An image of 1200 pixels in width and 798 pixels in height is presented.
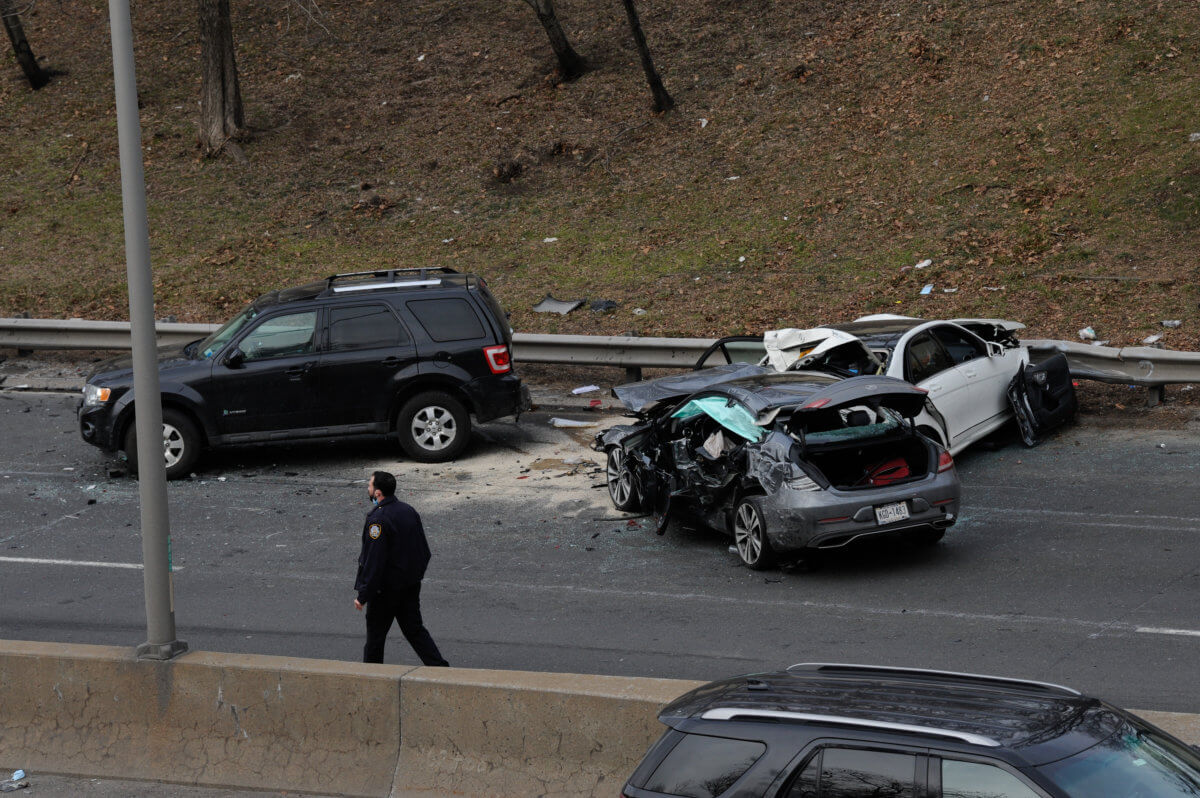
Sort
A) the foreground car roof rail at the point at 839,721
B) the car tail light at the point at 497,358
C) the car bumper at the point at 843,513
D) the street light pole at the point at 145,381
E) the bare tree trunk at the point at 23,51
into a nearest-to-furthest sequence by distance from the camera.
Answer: the foreground car roof rail at the point at 839,721 < the street light pole at the point at 145,381 < the car bumper at the point at 843,513 < the car tail light at the point at 497,358 < the bare tree trunk at the point at 23,51

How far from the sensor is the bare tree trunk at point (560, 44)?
24.5m

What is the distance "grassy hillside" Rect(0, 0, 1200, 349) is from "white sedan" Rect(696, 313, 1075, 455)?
2838 mm

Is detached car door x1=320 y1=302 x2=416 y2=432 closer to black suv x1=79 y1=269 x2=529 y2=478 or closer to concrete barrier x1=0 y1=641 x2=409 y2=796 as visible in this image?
black suv x1=79 y1=269 x2=529 y2=478

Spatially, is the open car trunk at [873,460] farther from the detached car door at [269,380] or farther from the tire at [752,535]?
the detached car door at [269,380]

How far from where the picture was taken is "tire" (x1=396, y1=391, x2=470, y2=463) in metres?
14.1

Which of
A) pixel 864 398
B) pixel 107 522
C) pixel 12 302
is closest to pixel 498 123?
pixel 12 302

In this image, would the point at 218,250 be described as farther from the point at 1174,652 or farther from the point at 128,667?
the point at 1174,652

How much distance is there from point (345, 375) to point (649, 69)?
1157 centimetres

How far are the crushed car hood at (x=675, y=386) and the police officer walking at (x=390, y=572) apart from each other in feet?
13.7

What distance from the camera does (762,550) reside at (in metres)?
10.3

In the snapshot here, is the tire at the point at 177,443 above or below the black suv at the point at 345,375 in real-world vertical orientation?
below

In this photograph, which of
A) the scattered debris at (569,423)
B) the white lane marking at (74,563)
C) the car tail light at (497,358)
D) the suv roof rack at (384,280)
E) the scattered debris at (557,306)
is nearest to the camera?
the white lane marking at (74,563)

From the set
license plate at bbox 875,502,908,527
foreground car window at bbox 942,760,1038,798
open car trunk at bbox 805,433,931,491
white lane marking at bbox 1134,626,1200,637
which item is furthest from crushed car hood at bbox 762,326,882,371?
foreground car window at bbox 942,760,1038,798

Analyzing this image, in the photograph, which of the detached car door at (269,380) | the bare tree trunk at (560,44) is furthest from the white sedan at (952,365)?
the bare tree trunk at (560,44)
